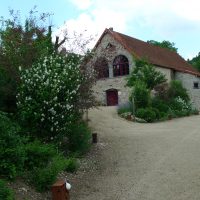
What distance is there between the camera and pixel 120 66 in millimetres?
40188

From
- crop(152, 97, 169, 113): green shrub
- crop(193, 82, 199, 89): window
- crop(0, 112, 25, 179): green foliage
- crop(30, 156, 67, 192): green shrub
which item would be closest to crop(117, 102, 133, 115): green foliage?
crop(152, 97, 169, 113): green shrub

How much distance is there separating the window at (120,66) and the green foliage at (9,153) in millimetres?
30672

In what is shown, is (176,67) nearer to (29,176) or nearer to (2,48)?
(2,48)

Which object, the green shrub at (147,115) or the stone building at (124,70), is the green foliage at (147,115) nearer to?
the green shrub at (147,115)

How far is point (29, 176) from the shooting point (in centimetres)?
1030

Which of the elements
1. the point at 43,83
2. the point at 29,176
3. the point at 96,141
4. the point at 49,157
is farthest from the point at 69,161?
the point at 96,141

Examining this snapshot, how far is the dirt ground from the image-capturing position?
10.0 meters

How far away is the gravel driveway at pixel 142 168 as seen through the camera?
1006 centimetres

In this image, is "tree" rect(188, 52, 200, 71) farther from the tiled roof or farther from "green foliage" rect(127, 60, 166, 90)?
"green foliage" rect(127, 60, 166, 90)

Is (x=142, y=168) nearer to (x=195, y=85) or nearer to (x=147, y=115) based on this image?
(x=147, y=115)

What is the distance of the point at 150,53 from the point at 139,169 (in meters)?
31.1

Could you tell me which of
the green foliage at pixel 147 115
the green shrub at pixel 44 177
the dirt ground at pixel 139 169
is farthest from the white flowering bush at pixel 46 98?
the green foliage at pixel 147 115

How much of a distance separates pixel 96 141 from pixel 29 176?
244 inches

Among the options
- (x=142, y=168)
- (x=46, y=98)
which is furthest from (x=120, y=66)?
(x=142, y=168)
